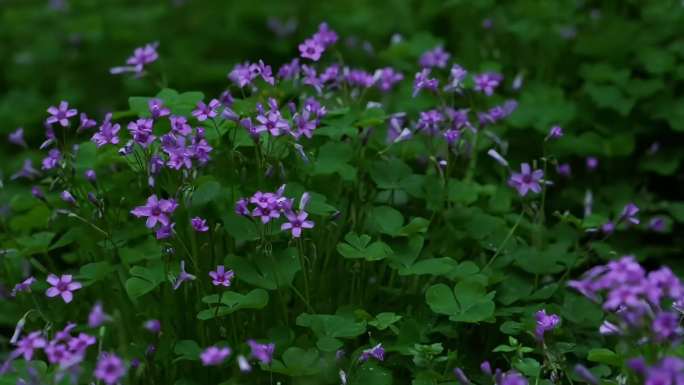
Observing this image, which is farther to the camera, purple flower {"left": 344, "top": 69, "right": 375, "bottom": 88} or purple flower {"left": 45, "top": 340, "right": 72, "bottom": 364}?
purple flower {"left": 344, "top": 69, "right": 375, "bottom": 88}

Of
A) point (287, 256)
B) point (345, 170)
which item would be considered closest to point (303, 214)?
point (287, 256)

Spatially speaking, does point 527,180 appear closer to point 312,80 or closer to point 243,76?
point 312,80

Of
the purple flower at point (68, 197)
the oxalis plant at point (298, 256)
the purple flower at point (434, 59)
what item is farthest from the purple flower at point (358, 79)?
the purple flower at point (68, 197)

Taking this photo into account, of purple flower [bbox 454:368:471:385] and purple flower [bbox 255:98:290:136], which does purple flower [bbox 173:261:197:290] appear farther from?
purple flower [bbox 454:368:471:385]

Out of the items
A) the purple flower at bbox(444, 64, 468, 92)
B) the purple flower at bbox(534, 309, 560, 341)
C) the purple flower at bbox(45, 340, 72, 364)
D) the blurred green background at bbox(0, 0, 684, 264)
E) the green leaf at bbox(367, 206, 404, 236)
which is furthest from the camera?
the blurred green background at bbox(0, 0, 684, 264)

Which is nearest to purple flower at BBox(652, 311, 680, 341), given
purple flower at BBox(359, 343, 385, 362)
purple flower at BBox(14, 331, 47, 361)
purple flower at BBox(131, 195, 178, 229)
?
purple flower at BBox(359, 343, 385, 362)

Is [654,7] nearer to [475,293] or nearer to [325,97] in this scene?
[325,97]

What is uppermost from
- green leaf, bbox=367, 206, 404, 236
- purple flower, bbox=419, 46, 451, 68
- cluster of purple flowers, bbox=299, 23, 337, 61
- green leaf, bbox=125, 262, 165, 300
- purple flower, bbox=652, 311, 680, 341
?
cluster of purple flowers, bbox=299, 23, 337, 61
